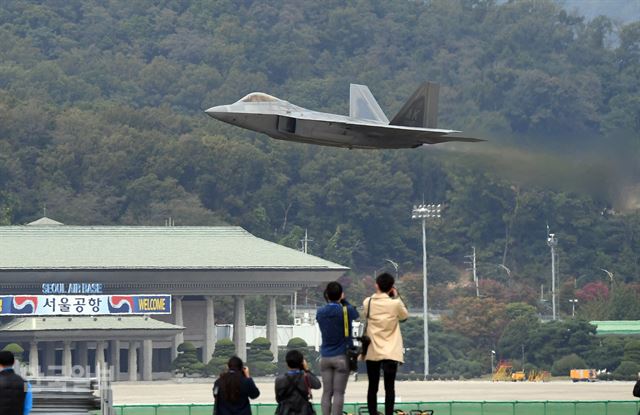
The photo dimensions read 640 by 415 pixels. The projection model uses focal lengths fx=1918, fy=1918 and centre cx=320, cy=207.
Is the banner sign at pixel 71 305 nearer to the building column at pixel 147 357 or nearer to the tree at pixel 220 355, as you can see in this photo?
the building column at pixel 147 357

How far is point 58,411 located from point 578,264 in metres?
147

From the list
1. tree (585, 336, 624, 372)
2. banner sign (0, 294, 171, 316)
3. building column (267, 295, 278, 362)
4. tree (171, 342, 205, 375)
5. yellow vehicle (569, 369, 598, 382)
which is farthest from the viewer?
tree (585, 336, 624, 372)

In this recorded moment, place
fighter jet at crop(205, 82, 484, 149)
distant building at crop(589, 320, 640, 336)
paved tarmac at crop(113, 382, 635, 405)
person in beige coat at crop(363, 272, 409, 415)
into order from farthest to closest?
distant building at crop(589, 320, 640, 336) < paved tarmac at crop(113, 382, 635, 405) < fighter jet at crop(205, 82, 484, 149) < person in beige coat at crop(363, 272, 409, 415)

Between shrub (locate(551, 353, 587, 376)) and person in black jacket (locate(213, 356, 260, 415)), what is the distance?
96.8m

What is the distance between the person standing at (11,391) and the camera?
Result: 946 inches

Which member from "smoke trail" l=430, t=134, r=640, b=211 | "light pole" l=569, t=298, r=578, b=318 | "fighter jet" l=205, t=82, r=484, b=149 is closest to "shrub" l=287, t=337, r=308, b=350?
"light pole" l=569, t=298, r=578, b=318

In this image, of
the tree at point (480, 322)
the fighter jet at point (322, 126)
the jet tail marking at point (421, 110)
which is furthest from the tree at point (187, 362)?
the fighter jet at point (322, 126)

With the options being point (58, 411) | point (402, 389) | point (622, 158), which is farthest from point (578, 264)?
point (58, 411)

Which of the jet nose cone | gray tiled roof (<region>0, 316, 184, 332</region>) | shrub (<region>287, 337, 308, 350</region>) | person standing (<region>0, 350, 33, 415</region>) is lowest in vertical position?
person standing (<region>0, 350, 33, 415</region>)

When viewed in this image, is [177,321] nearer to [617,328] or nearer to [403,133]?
[617,328]

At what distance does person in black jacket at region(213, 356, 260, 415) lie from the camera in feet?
83.0

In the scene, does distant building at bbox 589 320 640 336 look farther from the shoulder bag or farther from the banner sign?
the shoulder bag

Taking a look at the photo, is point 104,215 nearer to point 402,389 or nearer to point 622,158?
point 402,389

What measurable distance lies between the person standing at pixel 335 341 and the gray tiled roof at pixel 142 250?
92164 millimetres
